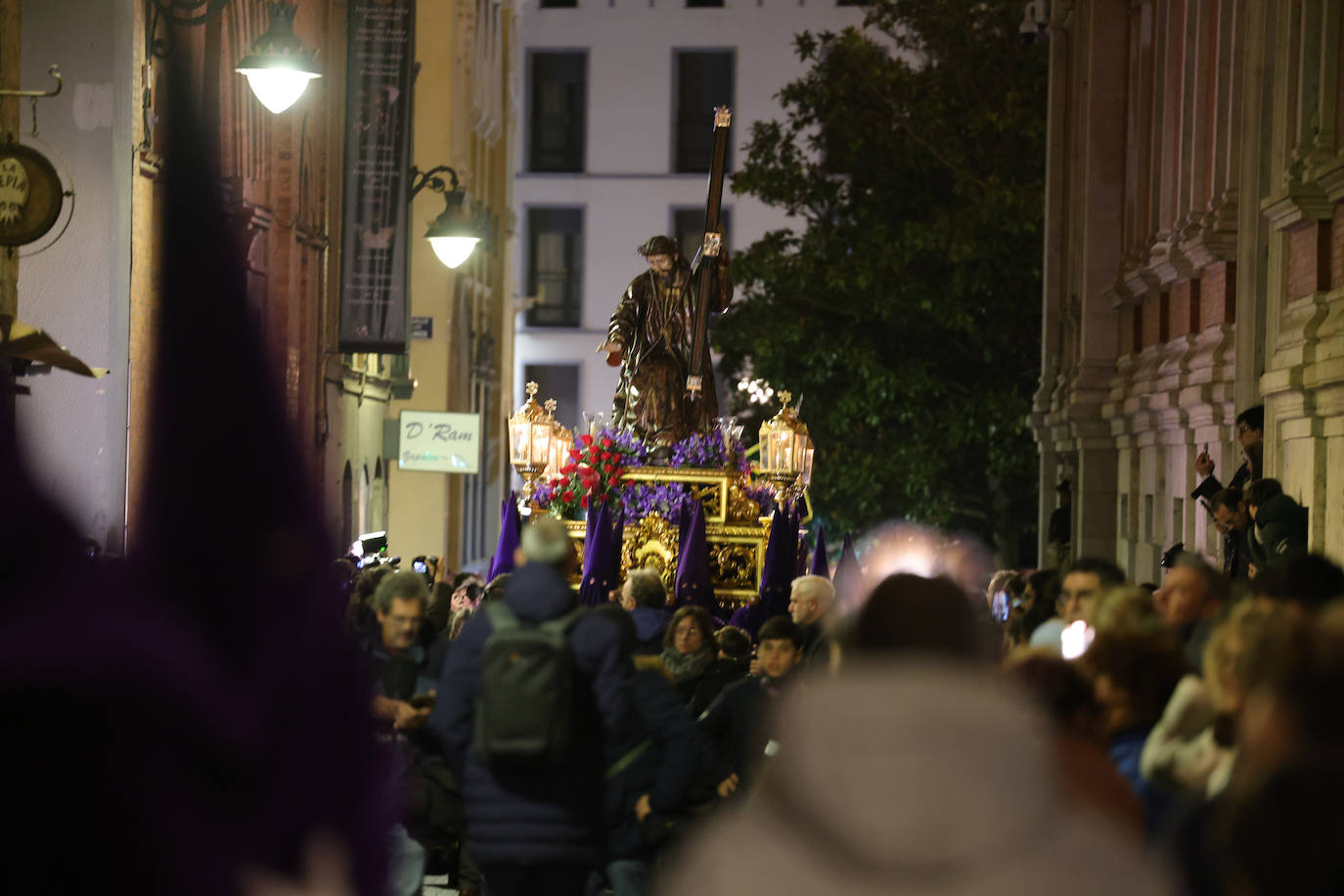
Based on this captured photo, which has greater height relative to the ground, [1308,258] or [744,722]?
[1308,258]

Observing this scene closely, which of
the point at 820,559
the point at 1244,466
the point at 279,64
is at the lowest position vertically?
the point at 820,559

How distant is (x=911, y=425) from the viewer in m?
33.5

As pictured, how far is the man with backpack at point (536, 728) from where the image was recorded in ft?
22.4

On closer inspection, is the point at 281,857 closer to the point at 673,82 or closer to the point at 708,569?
the point at 708,569

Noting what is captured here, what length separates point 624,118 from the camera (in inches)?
2432

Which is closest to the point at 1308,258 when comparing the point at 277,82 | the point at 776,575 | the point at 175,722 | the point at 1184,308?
the point at 776,575

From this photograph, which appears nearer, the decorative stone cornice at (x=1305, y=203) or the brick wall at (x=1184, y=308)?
the decorative stone cornice at (x=1305, y=203)

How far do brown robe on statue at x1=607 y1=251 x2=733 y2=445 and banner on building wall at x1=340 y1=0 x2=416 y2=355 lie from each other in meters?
6.03

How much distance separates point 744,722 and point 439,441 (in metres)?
18.9

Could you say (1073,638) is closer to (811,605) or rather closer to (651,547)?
(811,605)

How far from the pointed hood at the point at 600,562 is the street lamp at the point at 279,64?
4018 mm

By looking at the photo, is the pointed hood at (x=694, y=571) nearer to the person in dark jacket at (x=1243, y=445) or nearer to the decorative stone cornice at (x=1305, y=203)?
the person in dark jacket at (x=1243, y=445)

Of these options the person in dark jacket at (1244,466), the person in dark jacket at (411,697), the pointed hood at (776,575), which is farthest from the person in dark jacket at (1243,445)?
the person in dark jacket at (411,697)

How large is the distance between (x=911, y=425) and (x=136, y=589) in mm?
28426
